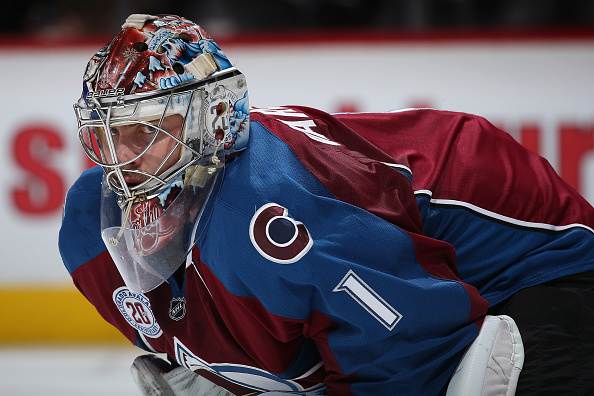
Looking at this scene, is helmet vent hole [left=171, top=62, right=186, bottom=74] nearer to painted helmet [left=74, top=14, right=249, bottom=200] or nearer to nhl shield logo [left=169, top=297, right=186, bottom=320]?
painted helmet [left=74, top=14, right=249, bottom=200]

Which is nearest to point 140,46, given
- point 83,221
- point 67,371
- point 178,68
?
point 178,68

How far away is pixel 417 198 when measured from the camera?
1.29 meters

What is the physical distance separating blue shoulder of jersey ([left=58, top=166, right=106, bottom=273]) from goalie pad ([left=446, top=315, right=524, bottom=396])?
2.41 feet

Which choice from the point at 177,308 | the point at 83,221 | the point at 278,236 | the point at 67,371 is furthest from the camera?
the point at 67,371

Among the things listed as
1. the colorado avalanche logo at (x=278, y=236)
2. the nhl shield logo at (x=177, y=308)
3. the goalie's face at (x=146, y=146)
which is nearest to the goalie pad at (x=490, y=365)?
the colorado avalanche logo at (x=278, y=236)

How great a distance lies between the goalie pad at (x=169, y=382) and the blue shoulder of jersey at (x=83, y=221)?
0.26 meters

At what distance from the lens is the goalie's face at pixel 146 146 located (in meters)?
1.14

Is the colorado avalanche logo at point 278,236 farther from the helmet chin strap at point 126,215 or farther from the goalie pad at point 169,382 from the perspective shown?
the goalie pad at point 169,382

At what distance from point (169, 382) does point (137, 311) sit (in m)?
0.21

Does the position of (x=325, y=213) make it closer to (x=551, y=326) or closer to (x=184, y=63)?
(x=184, y=63)

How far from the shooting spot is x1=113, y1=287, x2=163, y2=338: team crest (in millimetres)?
1390

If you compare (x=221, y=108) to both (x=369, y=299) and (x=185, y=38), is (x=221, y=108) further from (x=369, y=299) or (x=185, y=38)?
(x=369, y=299)

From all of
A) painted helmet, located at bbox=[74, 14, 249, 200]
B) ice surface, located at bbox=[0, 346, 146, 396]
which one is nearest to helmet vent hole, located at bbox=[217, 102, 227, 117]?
painted helmet, located at bbox=[74, 14, 249, 200]

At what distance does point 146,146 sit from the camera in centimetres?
114
